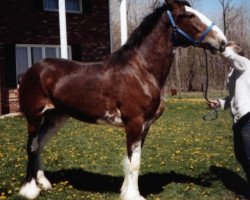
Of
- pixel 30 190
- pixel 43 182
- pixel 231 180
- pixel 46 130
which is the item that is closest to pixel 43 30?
pixel 46 130

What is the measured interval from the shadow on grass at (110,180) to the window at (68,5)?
12.6 meters

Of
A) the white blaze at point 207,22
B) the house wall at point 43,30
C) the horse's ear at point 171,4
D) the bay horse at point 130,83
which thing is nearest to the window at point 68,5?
the house wall at point 43,30

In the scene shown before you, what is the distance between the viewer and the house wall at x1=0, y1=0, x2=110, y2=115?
1627cm

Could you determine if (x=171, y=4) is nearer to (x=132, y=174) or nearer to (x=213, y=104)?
(x=213, y=104)

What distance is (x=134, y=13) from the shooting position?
43.8 metres

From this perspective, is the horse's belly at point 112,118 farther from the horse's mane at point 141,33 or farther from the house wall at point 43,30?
the house wall at point 43,30

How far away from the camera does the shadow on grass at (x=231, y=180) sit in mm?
5809

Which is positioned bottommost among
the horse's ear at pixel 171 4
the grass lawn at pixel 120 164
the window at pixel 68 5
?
the grass lawn at pixel 120 164

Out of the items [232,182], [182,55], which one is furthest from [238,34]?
[232,182]

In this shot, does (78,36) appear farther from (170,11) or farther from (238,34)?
(238,34)

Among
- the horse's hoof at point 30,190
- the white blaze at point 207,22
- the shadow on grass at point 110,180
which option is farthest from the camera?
the shadow on grass at point 110,180

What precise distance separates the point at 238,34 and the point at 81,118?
37178 mm

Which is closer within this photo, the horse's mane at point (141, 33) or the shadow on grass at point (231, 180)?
the horse's mane at point (141, 33)

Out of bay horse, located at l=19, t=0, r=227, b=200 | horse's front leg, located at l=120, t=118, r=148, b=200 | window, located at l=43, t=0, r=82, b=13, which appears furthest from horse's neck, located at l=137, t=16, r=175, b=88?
window, located at l=43, t=0, r=82, b=13
